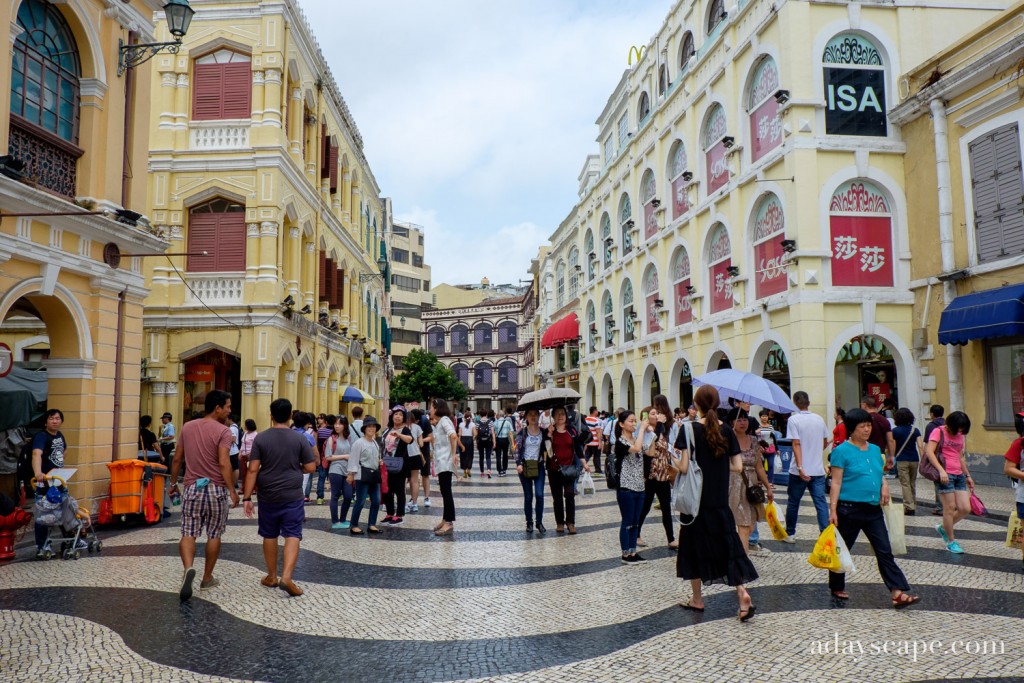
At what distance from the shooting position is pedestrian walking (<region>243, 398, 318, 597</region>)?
6816mm

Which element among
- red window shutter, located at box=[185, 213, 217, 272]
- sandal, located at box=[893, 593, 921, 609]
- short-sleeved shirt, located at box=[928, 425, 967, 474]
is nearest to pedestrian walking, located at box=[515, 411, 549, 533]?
short-sleeved shirt, located at box=[928, 425, 967, 474]

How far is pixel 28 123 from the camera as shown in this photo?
10320mm

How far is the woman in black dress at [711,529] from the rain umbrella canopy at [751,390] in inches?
164

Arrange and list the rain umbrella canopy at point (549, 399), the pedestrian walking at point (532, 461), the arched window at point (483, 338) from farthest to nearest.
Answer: the arched window at point (483, 338), the rain umbrella canopy at point (549, 399), the pedestrian walking at point (532, 461)

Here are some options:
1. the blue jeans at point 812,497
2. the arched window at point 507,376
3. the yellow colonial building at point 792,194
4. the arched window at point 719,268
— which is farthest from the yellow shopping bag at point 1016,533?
the arched window at point 507,376

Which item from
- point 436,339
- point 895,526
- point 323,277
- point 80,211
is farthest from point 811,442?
point 436,339

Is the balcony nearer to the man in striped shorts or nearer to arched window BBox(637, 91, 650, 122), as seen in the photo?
the man in striped shorts

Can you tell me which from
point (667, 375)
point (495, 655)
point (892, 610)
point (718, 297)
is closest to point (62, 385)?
point (495, 655)

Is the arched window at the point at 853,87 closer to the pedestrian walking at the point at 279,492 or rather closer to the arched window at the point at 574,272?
the pedestrian walking at the point at 279,492

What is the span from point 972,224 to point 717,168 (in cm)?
768

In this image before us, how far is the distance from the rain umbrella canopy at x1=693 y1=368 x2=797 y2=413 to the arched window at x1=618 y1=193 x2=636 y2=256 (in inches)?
738

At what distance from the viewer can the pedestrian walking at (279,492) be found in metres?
6.82

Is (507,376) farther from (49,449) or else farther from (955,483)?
(955,483)

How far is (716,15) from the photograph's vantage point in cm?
2216
